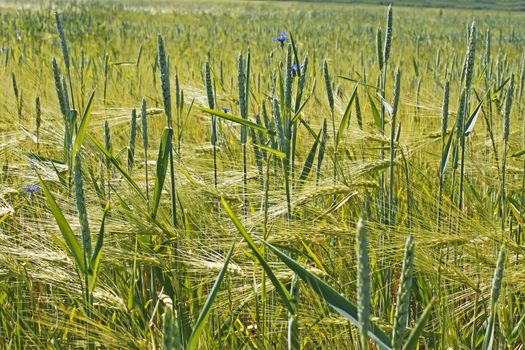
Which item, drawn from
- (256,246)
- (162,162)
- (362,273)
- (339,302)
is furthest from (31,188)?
(362,273)

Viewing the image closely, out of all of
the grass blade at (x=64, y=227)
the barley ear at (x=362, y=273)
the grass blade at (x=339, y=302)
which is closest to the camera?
the barley ear at (x=362, y=273)

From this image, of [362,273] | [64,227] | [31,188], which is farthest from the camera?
[31,188]

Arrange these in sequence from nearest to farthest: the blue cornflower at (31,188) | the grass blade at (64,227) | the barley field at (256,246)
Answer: the grass blade at (64,227) < the barley field at (256,246) < the blue cornflower at (31,188)

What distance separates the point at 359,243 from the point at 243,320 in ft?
2.82

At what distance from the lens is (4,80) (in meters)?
2.84

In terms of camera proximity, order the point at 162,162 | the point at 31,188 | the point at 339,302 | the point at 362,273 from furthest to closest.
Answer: the point at 31,188, the point at 162,162, the point at 339,302, the point at 362,273

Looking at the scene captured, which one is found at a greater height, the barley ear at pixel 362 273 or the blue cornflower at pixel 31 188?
the barley ear at pixel 362 273

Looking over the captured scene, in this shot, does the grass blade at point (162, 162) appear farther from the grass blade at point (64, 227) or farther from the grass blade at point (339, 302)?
the grass blade at point (339, 302)

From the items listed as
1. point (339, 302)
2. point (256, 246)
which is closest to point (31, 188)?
point (256, 246)

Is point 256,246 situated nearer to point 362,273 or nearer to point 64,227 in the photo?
point 64,227

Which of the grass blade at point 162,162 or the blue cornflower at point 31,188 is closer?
the grass blade at point 162,162

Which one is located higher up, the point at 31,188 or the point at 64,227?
the point at 64,227

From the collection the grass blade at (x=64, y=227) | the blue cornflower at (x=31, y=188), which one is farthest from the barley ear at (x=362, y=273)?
the blue cornflower at (x=31, y=188)

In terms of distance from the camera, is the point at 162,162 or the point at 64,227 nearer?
the point at 64,227
